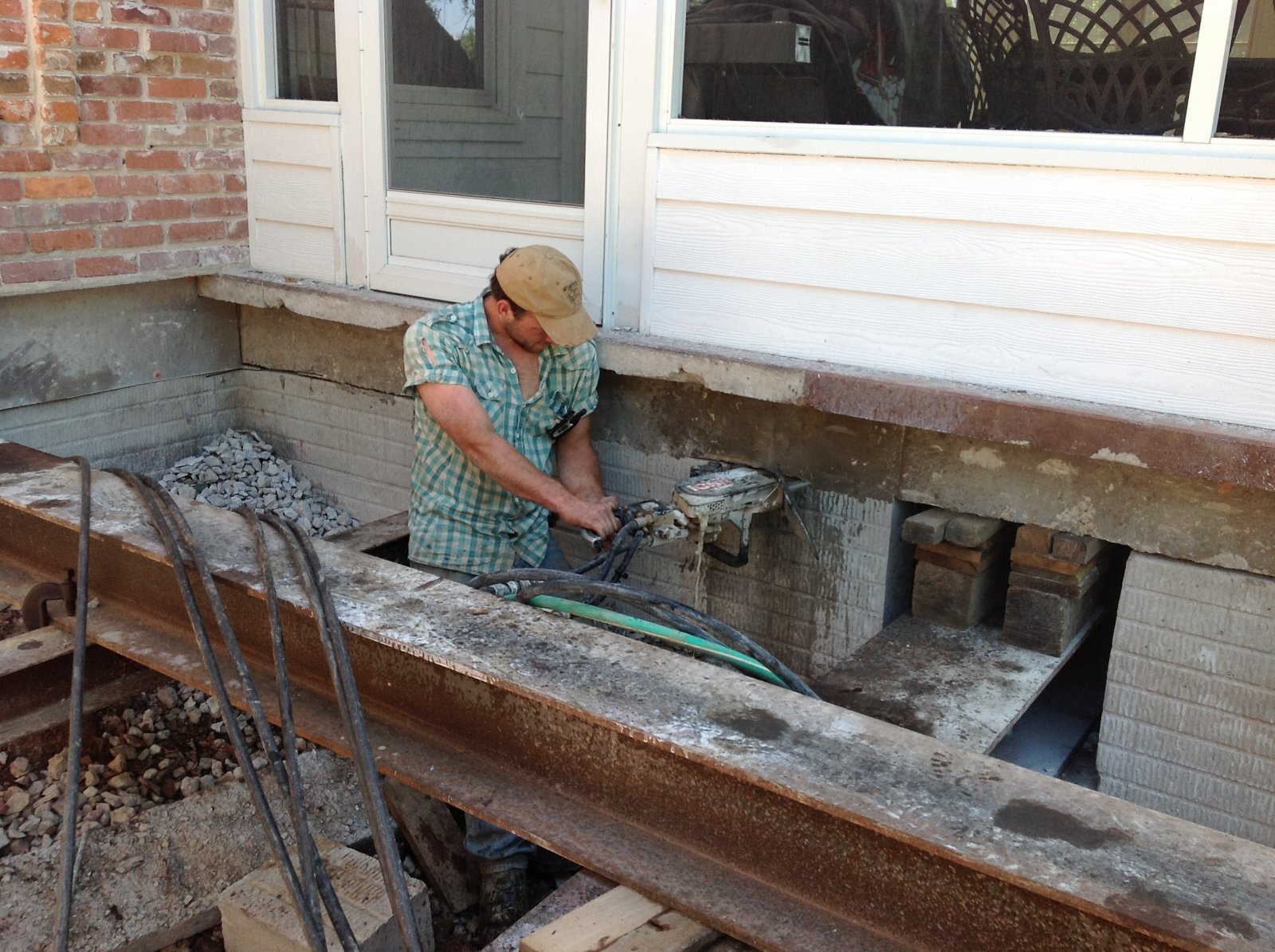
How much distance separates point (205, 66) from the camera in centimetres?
517

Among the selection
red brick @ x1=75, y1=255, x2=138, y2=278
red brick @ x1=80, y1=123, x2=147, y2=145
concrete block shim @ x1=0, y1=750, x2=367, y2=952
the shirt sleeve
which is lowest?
concrete block shim @ x1=0, y1=750, x2=367, y2=952

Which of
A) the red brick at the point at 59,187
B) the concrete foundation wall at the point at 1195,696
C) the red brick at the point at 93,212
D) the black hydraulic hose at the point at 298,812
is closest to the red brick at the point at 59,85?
the red brick at the point at 59,187

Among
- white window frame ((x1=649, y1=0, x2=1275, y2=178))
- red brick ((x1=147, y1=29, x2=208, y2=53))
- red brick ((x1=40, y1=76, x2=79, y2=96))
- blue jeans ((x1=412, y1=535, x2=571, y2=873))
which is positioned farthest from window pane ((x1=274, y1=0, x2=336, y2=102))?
blue jeans ((x1=412, y1=535, x2=571, y2=873))

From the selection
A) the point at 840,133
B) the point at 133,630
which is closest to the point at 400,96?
the point at 840,133

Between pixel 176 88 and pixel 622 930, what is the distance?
4486mm

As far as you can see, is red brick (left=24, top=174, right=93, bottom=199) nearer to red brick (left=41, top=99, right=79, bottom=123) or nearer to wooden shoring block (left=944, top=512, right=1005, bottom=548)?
red brick (left=41, top=99, right=79, bottom=123)

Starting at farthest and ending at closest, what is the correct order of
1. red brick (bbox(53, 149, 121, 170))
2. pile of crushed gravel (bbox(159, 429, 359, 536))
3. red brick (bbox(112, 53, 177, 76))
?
1. pile of crushed gravel (bbox(159, 429, 359, 536))
2. red brick (bbox(112, 53, 177, 76))
3. red brick (bbox(53, 149, 121, 170))

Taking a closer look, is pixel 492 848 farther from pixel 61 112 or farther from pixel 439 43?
pixel 61 112

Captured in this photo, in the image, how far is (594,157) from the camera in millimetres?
4137

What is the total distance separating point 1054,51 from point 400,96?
279 cm

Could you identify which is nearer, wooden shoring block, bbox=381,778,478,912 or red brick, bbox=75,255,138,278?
wooden shoring block, bbox=381,778,478,912

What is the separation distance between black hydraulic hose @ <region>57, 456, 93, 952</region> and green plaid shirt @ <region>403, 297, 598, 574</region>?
1.14 m

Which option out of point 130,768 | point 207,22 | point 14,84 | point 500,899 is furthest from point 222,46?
point 500,899

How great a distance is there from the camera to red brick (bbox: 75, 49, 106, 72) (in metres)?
4.69
